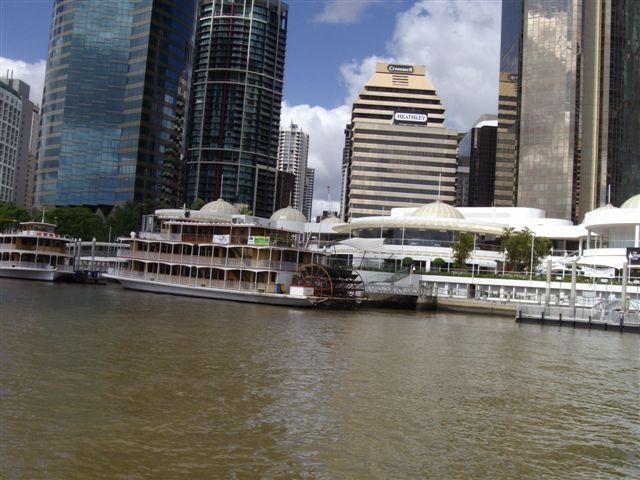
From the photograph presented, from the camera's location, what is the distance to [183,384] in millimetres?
23109

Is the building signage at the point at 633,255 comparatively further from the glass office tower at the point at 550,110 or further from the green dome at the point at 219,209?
the glass office tower at the point at 550,110

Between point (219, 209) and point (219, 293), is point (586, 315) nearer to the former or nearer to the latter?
point (219, 293)

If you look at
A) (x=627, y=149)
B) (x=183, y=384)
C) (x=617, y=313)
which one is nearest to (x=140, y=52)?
(x=627, y=149)

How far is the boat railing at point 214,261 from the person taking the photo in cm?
6819

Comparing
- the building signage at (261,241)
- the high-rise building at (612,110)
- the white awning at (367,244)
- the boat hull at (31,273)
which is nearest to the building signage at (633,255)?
the white awning at (367,244)

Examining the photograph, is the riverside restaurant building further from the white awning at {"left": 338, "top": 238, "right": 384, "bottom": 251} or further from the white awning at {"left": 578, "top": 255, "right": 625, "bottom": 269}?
the white awning at {"left": 578, "top": 255, "right": 625, "bottom": 269}

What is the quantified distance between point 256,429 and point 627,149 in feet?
566

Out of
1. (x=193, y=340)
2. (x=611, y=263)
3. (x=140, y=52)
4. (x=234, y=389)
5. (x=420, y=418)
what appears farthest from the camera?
(x=140, y=52)

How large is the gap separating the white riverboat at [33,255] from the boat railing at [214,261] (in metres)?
18.7

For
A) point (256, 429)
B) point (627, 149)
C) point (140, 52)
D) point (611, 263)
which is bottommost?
point (256, 429)

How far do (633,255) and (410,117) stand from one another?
4435 inches

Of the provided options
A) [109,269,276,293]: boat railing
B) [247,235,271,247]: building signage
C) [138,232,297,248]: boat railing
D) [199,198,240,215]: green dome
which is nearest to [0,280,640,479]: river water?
[109,269,276,293]: boat railing

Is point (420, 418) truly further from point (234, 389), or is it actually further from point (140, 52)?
point (140, 52)

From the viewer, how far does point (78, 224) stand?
435 ft
